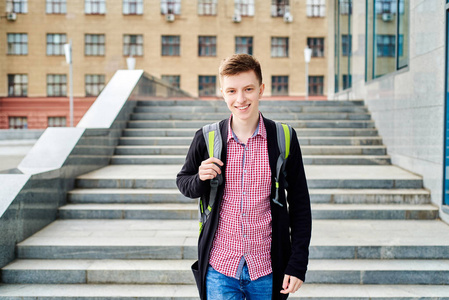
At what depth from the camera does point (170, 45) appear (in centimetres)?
3509

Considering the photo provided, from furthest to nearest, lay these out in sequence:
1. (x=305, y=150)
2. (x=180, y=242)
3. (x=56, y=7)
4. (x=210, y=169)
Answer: (x=56, y=7)
(x=305, y=150)
(x=180, y=242)
(x=210, y=169)

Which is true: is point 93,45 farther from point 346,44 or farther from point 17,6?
point 346,44

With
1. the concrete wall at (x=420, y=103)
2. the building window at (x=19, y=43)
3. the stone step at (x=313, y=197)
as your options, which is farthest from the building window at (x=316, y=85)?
the stone step at (x=313, y=197)

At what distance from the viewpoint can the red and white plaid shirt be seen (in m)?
2.17

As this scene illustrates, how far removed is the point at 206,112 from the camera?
34.4 feet

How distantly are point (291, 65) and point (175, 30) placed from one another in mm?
9882

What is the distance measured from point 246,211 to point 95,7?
36.5 meters

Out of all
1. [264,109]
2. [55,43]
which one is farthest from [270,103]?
[55,43]

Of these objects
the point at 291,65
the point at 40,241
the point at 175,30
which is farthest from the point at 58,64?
the point at 40,241

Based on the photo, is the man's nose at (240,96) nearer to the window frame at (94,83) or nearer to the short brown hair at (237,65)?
the short brown hair at (237,65)

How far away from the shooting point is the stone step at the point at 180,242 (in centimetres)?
479

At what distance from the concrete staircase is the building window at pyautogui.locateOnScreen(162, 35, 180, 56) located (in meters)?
27.5

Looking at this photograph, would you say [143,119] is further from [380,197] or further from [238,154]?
[238,154]

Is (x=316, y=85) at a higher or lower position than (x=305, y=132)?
higher
